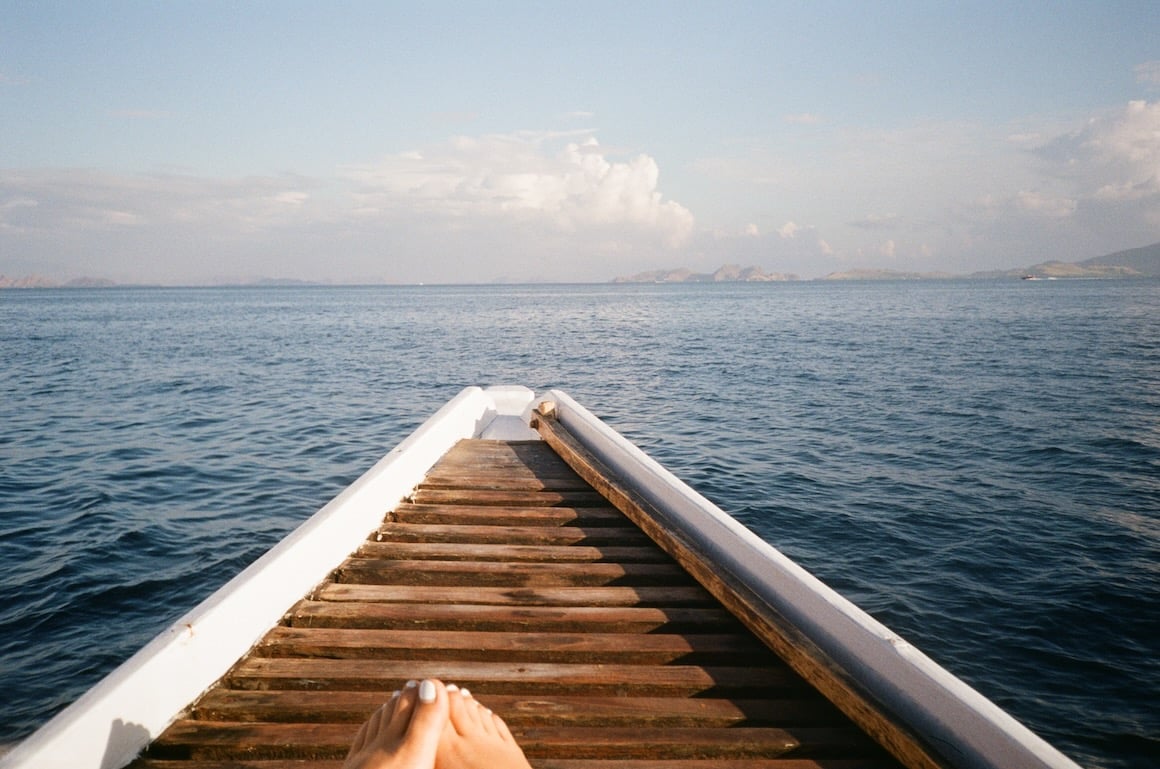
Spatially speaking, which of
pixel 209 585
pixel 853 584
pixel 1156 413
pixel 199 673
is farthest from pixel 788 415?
pixel 199 673

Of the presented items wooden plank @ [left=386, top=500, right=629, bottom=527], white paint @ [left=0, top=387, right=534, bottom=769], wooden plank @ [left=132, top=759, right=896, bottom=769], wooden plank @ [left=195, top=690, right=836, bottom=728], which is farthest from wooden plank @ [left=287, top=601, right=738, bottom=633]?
wooden plank @ [left=386, top=500, right=629, bottom=527]

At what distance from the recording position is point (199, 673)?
101 inches

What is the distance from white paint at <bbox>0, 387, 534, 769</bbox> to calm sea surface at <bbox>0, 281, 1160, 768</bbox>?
313 cm

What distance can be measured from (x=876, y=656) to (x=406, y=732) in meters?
1.69

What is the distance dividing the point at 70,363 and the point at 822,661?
34.5 metres

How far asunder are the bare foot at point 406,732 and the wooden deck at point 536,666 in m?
0.42

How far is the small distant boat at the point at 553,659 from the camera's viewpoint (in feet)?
7.34

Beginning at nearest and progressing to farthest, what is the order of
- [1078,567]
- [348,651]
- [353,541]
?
[348,651], [353,541], [1078,567]

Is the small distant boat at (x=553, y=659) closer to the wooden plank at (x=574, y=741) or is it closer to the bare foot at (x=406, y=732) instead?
the wooden plank at (x=574, y=741)

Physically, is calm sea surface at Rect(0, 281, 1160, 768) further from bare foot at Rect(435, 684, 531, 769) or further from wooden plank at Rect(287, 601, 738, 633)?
bare foot at Rect(435, 684, 531, 769)

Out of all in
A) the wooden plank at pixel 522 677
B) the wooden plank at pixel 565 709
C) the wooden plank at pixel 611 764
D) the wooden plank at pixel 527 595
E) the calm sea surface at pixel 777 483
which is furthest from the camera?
the calm sea surface at pixel 777 483

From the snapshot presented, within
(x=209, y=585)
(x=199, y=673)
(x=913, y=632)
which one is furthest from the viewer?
(x=209, y=585)

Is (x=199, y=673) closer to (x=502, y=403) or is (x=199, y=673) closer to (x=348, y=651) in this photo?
(x=348, y=651)

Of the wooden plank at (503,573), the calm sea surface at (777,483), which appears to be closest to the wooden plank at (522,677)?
the wooden plank at (503,573)
